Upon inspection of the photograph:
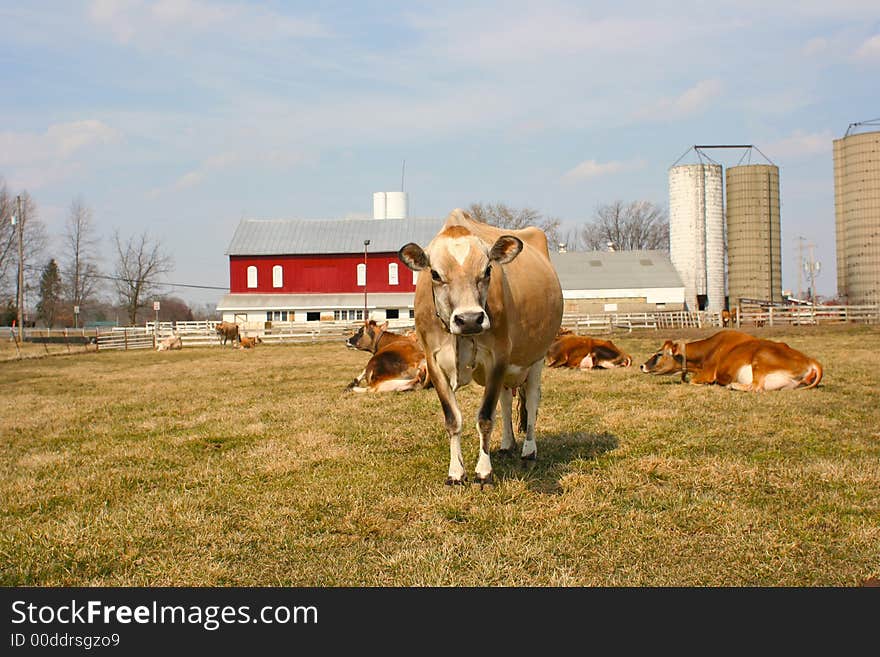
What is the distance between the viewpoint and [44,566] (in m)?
4.10

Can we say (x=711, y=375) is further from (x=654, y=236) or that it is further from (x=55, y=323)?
(x=55, y=323)

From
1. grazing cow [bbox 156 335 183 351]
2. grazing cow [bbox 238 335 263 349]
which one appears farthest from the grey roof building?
grazing cow [bbox 156 335 183 351]

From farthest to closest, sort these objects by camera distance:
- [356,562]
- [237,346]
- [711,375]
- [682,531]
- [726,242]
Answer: [726,242] → [237,346] → [711,375] → [682,531] → [356,562]

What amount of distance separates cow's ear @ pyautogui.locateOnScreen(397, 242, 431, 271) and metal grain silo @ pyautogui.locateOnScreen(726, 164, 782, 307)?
4779cm

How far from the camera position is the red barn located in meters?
53.3

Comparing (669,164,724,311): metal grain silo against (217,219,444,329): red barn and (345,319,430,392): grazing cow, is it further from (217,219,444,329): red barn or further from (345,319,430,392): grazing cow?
(345,319,430,392): grazing cow

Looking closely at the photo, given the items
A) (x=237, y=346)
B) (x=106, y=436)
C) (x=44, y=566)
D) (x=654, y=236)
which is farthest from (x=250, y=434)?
(x=654, y=236)

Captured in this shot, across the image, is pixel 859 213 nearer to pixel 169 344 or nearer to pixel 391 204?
pixel 391 204

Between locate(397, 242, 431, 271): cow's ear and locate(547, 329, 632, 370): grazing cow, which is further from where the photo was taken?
locate(547, 329, 632, 370): grazing cow

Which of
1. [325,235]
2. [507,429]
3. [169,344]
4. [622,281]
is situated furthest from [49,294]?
[507,429]

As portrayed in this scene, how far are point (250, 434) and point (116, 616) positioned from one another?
5.14 m

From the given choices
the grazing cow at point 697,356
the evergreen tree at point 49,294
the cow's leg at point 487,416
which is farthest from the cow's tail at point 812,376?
the evergreen tree at point 49,294

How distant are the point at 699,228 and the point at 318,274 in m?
26.6

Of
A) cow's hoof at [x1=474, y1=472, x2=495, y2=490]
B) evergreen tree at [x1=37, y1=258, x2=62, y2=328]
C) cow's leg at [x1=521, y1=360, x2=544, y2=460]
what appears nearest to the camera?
cow's hoof at [x1=474, y1=472, x2=495, y2=490]
